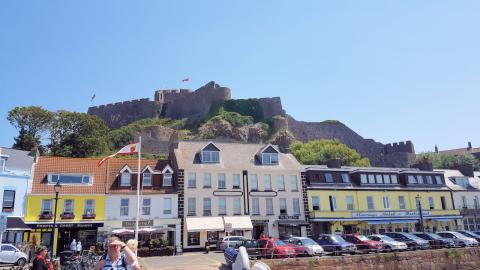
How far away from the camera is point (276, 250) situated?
23.5m

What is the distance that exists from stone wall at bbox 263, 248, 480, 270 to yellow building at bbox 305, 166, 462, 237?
439 inches

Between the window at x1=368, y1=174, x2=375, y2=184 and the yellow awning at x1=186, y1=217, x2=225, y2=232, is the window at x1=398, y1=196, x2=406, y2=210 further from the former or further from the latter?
the yellow awning at x1=186, y1=217, x2=225, y2=232

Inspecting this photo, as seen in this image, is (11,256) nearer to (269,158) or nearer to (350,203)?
(269,158)

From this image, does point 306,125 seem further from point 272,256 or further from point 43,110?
point 272,256

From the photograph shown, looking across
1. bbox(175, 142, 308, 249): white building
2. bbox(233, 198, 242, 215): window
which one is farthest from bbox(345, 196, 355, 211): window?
bbox(233, 198, 242, 215): window

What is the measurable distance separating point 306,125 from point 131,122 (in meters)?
42.7

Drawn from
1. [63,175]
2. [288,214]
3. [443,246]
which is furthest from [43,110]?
[443,246]

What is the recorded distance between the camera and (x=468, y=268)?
27.3 m

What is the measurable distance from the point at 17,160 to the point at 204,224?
1597 cm

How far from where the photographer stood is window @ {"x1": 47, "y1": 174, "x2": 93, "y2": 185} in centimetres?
3378

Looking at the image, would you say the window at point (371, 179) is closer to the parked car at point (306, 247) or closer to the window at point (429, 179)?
the window at point (429, 179)

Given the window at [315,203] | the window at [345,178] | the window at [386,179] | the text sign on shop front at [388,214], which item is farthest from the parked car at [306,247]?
the window at [386,179]

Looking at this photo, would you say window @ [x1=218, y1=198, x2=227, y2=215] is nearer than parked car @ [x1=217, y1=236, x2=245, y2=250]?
No

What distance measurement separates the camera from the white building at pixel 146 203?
33.7 metres
